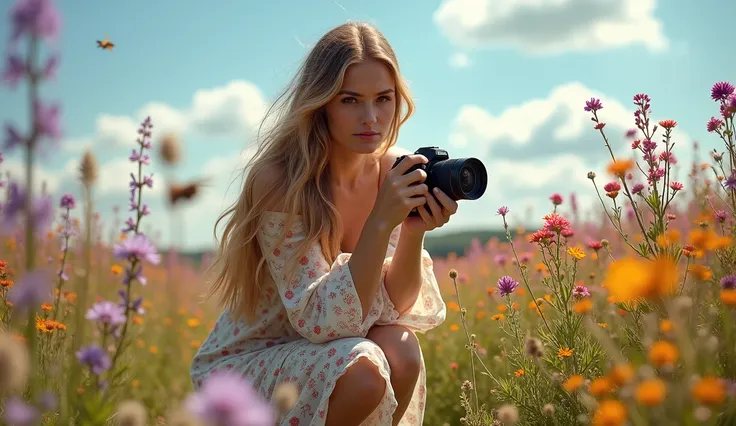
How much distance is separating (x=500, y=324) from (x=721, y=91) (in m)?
1.00

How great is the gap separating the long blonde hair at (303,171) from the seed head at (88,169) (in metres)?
0.98

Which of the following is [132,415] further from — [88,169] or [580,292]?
[580,292]

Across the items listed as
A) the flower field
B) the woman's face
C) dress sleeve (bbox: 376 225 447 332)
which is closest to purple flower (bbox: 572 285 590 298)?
the flower field

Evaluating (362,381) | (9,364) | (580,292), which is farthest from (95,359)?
(580,292)

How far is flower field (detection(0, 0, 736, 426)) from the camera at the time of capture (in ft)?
2.85

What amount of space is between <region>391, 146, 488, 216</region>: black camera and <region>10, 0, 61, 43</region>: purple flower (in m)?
1.35

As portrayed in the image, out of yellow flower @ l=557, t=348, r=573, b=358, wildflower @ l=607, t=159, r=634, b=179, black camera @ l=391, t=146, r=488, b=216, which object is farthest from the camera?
black camera @ l=391, t=146, r=488, b=216

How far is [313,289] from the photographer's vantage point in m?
2.21

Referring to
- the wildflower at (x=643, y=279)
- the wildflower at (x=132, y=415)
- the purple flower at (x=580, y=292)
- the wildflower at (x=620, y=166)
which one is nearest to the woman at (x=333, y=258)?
the purple flower at (x=580, y=292)

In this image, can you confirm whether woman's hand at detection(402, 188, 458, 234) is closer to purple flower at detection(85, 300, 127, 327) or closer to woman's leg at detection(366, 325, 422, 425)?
woman's leg at detection(366, 325, 422, 425)

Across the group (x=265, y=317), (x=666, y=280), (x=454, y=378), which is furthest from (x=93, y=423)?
(x=454, y=378)

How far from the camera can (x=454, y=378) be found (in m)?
3.03

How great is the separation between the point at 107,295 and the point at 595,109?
9.54 ft

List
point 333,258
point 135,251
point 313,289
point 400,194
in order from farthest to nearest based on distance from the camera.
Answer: point 333,258
point 313,289
point 400,194
point 135,251
